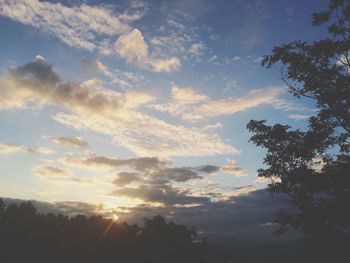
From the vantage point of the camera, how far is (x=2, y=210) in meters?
90.3

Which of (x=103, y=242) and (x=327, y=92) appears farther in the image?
(x=103, y=242)

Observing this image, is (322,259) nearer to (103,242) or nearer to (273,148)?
(273,148)

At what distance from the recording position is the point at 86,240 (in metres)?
81.7

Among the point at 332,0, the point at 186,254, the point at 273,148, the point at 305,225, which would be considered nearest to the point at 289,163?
the point at 273,148

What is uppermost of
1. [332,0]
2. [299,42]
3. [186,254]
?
[332,0]

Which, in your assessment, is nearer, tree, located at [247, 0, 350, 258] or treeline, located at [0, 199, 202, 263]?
tree, located at [247, 0, 350, 258]

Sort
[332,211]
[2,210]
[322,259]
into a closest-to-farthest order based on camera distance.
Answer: [332,211]
[322,259]
[2,210]

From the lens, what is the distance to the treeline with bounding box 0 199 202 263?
7569 centimetres

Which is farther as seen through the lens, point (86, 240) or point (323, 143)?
point (86, 240)

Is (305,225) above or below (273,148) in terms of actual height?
below

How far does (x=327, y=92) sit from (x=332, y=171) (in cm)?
479

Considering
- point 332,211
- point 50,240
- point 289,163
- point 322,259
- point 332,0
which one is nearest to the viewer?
point 332,0

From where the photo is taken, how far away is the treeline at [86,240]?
75.7 m

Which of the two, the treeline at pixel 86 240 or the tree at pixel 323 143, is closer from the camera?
the tree at pixel 323 143
